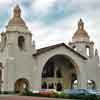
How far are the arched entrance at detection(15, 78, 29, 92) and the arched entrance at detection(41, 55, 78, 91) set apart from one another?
4.62 metres

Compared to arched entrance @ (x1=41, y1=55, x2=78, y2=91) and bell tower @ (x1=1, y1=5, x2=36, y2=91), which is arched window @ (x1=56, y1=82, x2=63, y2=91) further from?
bell tower @ (x1=1, y1=5, x2=36, y2=91)

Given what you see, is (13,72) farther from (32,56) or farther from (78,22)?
(78,22)

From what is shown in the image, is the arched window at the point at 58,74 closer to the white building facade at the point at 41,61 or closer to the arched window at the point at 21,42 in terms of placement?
the white building facade at the point at 41,61

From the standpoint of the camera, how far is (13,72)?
Answer: 53469mm

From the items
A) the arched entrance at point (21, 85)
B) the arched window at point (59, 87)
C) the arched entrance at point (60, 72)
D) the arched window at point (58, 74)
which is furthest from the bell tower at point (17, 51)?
the arched window at point (59, 87)

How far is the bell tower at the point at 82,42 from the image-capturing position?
65.9m

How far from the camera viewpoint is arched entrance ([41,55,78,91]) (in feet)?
205

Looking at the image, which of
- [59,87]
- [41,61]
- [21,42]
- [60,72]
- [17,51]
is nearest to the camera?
[17,51]

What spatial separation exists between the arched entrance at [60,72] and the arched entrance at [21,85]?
182 inches

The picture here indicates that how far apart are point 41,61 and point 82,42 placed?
12.6m

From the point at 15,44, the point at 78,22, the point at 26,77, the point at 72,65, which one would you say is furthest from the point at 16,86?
the point at 78,22

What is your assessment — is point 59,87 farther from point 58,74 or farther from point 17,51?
point 17,51

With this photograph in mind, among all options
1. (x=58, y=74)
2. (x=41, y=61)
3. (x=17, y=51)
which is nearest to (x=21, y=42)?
(x=17, y=51)

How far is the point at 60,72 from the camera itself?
64875 millimetres
